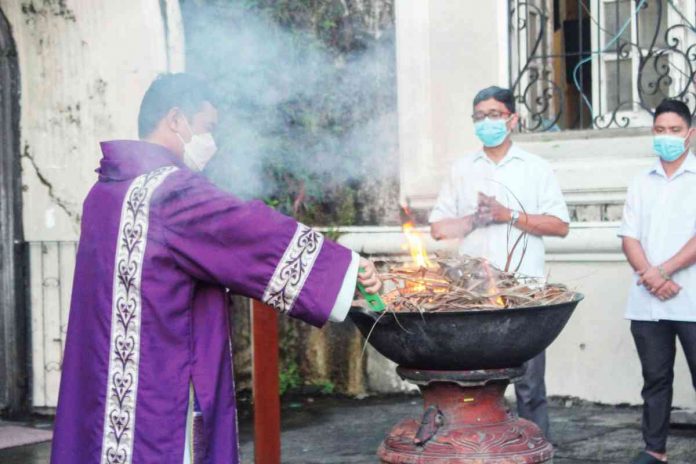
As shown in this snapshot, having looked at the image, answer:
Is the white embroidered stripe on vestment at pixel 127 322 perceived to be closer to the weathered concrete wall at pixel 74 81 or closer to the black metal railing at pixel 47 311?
the weathered concrete wall at pixel 74 81

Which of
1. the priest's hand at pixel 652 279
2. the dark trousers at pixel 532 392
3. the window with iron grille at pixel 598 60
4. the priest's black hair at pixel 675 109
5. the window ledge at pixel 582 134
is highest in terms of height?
the window with iron grille at pixel 598 60

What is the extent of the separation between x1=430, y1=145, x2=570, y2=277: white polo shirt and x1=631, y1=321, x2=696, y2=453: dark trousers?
2.17ft

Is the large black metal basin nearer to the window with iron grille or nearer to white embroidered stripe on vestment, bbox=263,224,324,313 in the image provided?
white embroidered stripe on vestment, bbox=263,224,324,313

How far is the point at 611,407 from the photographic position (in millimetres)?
8148

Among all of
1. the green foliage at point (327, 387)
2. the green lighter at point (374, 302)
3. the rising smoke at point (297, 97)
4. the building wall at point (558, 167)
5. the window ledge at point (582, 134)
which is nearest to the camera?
the green lighter at point (374, 302)

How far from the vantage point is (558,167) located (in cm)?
827

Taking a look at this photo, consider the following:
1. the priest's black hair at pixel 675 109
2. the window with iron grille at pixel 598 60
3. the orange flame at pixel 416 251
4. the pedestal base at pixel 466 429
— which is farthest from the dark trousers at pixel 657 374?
the window with iron grille at pixel 598 60

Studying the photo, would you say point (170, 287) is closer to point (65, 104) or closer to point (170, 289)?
point (170, 289)

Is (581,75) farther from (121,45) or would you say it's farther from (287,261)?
(287,261)

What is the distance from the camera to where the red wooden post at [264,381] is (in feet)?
19.4

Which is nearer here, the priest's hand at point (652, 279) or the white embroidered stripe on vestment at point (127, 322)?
the white embroidered stripe on vestment at point (127, 322)

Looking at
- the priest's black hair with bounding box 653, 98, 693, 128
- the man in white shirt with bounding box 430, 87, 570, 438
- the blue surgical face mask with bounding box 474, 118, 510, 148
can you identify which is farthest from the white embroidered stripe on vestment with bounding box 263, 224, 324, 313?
the priest's black hair with bounding box 653, 98, 693, 128

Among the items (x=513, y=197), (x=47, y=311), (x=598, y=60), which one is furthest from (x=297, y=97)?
(x=513, y=197)

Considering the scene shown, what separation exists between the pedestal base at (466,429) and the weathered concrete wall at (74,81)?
4.60m
